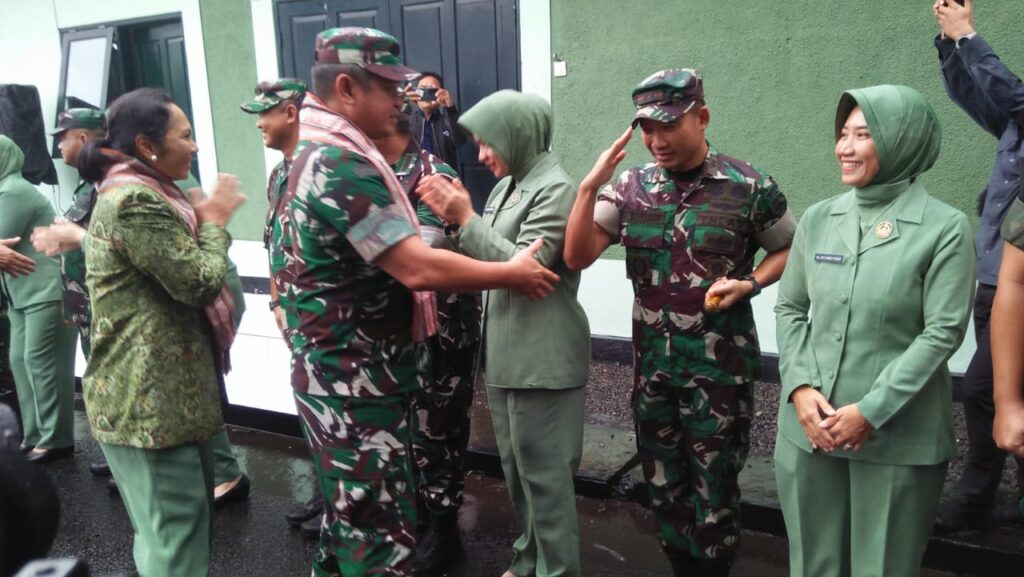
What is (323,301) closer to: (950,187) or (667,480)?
(667,480)

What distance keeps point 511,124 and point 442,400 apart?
1.22 m

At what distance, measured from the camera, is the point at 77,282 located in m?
3.96

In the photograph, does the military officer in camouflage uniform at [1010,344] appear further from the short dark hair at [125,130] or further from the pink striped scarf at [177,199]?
the short dark hair at [125,130]

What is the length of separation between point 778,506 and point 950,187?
2.40 m

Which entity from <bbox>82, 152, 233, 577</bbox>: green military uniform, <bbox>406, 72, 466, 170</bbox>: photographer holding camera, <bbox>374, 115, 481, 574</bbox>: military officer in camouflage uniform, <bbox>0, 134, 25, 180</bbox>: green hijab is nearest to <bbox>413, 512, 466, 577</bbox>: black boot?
<bbox>374, 115, 481, 574</bbox>: military officer in camouflage uniform

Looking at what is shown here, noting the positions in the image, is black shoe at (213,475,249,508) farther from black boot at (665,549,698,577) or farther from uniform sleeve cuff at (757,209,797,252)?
uniform sleeve cuff at (757,209,797,252)

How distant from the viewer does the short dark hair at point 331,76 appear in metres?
2.21

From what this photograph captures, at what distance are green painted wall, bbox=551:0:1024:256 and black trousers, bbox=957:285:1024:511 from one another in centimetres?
176

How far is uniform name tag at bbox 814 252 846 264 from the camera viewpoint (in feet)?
7.18

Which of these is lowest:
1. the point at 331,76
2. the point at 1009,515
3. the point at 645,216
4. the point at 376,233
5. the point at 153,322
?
the point at 1009,515

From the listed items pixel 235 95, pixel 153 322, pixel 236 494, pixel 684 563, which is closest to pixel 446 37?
pixel 235 95

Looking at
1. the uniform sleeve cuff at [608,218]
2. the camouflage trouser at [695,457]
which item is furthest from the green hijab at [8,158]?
the camouflage trouser at [695,457]

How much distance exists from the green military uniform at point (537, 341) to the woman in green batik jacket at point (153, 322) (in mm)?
933

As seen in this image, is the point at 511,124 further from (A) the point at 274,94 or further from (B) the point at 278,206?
(A) the point at 274,94
